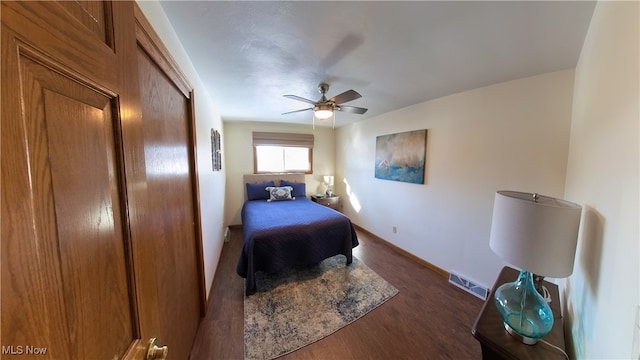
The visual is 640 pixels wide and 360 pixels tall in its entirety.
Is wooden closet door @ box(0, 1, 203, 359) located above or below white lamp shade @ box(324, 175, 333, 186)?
above

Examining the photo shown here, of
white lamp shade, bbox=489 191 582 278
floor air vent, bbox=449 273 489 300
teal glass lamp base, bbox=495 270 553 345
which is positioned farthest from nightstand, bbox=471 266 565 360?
floor air vent, bbox=449 273 489 300

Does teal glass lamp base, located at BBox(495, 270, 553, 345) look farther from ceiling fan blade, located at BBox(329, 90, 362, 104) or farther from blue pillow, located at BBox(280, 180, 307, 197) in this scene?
blue pillow, located at BBox(280, 180, 307, 197)

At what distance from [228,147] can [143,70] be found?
351cm

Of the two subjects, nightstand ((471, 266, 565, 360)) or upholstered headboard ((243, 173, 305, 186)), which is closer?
nightstand ((471, 266, 565, 360))

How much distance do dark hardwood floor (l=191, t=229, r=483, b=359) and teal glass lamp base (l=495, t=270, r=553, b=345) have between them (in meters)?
0.88

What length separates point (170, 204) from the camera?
4.15ft

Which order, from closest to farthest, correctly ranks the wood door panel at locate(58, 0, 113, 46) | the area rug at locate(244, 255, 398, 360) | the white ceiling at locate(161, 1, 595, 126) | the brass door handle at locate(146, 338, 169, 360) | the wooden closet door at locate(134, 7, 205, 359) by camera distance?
the wood door panel at locate(58, 0, 113, 46)
the brass door handle at locate(146, 338, 169, 360)
the wooden closet door at locate(134, 7, 205, 359)
the white ceiling at locate(161, 1, 595, 126)
the area rug at locate(244, 255, 398, 360)

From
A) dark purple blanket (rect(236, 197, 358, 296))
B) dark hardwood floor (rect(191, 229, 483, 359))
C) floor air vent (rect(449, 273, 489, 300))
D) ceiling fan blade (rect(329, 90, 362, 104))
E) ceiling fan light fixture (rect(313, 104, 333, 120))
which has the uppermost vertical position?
ceiling fan blade (rect(329, 90, 362, 104))

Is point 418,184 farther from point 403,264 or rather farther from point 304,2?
point 304,2

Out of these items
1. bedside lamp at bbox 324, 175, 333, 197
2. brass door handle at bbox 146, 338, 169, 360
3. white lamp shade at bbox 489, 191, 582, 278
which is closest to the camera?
brass door handle at bbox 146, 338, 169, 360

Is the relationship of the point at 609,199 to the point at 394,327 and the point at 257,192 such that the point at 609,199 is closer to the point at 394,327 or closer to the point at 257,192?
the point at 394,327

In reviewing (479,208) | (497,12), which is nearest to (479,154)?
(479,208)

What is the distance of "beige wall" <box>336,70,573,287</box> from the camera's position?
1858 millimetres

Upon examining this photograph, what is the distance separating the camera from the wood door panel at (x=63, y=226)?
320mm
